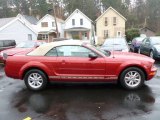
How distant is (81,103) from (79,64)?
1450 mm

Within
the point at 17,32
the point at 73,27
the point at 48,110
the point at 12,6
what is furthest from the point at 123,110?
the point at 12,6

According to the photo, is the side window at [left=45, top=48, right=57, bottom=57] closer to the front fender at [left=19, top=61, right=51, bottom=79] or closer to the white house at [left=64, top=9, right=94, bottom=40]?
the front fender at [left=19, top=61, right=51, bottom=79]

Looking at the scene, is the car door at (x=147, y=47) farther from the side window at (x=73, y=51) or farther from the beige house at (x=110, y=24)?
the beige house at (x=110, y=24)

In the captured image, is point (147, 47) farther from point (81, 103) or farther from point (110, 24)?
point (110, 24)

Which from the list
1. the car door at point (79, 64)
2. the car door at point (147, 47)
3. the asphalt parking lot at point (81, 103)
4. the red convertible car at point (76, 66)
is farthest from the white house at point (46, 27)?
the car door at point (79, 64)

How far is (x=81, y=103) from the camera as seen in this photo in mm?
6375

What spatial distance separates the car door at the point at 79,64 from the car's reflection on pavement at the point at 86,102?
1.68 feet

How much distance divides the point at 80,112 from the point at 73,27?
49.5 m

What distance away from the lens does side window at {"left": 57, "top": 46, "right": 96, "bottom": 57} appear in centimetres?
762

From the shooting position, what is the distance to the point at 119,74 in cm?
749

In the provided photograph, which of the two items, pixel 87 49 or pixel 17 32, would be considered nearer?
pixel 87 49

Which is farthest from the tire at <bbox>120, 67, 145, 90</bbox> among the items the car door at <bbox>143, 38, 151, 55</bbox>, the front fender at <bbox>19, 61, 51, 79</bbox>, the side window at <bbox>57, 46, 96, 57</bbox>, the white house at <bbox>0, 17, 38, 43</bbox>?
the white house at <bbox>0, 17, 38, 43</bbox>

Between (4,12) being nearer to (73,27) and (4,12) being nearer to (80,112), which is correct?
(73,27)

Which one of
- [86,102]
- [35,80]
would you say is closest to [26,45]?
[35,80]
